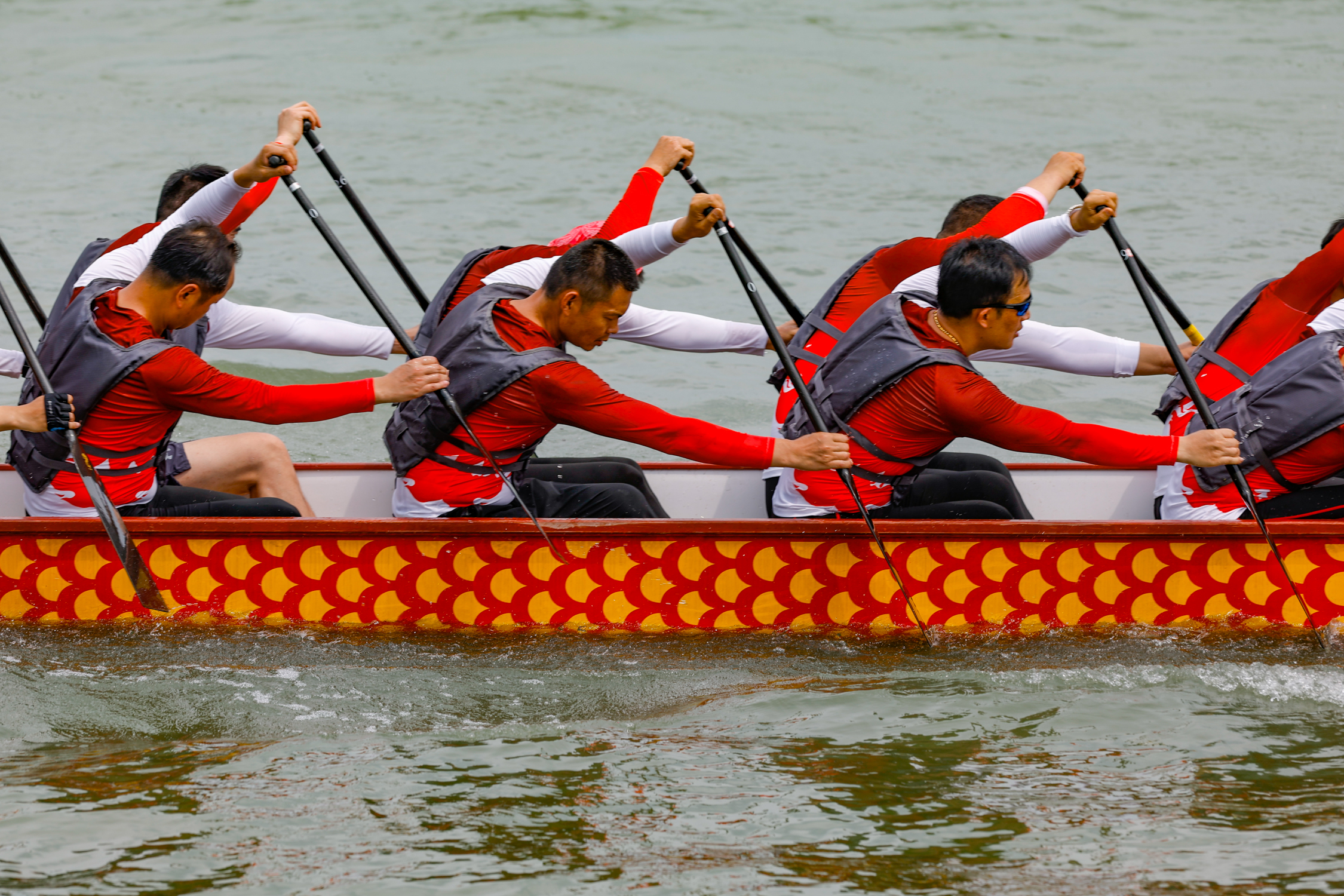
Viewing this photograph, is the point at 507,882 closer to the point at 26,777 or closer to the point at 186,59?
the point at 26,777

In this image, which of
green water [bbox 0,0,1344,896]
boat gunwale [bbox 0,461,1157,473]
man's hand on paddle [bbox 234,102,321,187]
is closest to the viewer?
green water [bbox 0,0,1344,896]

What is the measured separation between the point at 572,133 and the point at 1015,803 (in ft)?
44.6

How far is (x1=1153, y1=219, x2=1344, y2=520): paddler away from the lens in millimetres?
5137

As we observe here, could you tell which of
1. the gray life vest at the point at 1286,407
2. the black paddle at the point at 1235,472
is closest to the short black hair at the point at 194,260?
the black paddle at the point at 1235,472

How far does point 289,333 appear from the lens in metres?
6.12

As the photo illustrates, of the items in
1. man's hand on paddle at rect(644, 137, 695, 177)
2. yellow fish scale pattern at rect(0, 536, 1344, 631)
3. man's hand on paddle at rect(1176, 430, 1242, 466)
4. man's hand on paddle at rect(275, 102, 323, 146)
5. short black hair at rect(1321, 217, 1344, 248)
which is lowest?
yellow fish scale pattern at rect(0, 536, 1344, 631)

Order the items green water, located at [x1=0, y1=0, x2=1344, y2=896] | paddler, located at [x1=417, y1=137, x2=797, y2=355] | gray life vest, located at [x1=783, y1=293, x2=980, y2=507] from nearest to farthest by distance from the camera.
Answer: green water, located at [x1=0, y1=0, x2=1344, y2=896]
gray life vest, located at [x1=783, y1=293, x2=980, y2=507]
paddler, located at [x1=417, y1=137, x2=797, y2=355]

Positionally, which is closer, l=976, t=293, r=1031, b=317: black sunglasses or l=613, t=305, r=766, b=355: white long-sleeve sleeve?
l=976, t=293, r=1031, b=317: black sunglasses

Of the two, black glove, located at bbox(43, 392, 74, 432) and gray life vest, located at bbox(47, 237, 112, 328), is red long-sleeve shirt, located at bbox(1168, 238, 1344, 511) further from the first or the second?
gray life vest, located at bbox(47, 237, 112, 328)

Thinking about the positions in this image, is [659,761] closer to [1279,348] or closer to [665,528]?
[665,528]

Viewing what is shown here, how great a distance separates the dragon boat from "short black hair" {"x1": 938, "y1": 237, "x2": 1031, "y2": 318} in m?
0.80

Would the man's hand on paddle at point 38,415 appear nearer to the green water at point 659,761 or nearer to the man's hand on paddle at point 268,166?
the green water at point 659,761

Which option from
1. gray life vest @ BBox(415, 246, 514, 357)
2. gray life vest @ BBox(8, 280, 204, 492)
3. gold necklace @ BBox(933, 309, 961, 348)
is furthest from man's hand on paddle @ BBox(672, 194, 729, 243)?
gray life vest @ BBox(8, 280, 204, 492)

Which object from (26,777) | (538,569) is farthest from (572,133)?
(26,777)
